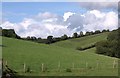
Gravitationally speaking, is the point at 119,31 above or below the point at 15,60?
above

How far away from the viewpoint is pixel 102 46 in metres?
95.2

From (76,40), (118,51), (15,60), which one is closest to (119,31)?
(118,51)

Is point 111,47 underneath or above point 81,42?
underneath

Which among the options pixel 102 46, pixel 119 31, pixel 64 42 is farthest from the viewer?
pixel 64 42

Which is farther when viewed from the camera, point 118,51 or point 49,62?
point 118,51

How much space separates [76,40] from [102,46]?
42.4 meters

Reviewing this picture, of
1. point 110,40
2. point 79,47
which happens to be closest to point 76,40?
point 79,47

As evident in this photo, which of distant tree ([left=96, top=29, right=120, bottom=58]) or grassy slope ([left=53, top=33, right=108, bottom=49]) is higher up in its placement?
grassy slope ([left=53, top=33, right=108, bottom=49])

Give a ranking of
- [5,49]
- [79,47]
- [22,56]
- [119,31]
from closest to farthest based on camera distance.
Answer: [22,56], [5,49], [119,31], [79,47]

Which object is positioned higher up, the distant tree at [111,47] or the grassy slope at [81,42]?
the grassy slope at [81,42]

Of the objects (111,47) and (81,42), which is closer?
(111,47)

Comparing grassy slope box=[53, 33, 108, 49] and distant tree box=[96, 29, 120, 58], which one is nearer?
distant tree box=[96, 29, 120, 58]

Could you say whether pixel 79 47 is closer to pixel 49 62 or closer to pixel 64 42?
pixel 64 42

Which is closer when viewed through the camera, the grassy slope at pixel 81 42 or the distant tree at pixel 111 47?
Result: the distant tree at pixel 111 47
